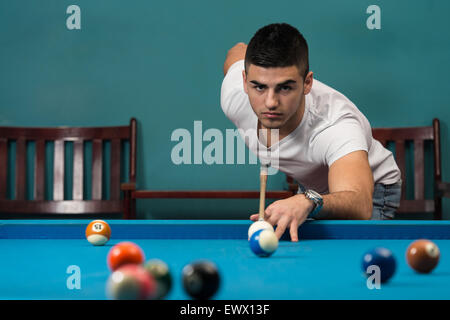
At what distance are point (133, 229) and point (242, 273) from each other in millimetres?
644

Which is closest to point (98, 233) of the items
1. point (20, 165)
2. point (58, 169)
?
point (58, 169)

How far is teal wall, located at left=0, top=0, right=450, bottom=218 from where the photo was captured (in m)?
3.65

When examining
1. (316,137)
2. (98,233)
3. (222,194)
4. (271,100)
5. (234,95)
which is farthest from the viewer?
(222,194)

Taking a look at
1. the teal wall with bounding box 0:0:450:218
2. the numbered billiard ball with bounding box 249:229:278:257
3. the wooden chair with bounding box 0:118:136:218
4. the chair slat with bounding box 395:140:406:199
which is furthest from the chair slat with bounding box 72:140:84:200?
the numbered billiard ball with bounding box 249:229:278:257

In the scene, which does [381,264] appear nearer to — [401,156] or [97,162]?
[401,156]

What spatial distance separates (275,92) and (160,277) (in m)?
1.28

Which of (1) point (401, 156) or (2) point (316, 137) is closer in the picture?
(2) point (316, 137)

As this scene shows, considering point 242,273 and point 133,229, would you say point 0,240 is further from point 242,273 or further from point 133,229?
point 242,273

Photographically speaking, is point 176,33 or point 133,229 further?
point 176,33

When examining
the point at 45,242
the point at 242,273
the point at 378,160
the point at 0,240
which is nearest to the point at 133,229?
the point at 45,242

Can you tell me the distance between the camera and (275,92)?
1.89 metres

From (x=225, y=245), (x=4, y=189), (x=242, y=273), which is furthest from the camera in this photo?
(x=4, y=189)

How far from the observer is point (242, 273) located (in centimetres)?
96

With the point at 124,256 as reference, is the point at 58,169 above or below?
above
